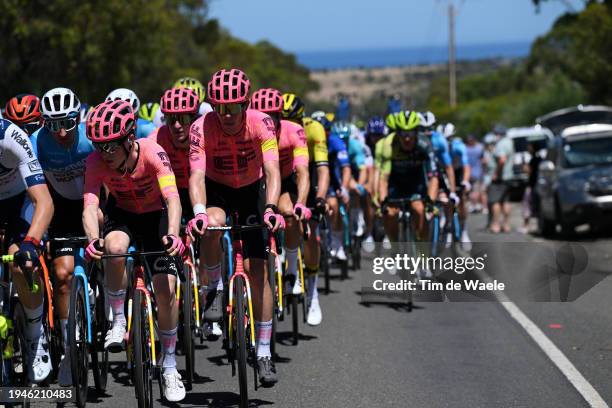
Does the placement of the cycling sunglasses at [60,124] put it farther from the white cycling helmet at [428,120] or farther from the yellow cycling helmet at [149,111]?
the white cycling helmet at [428,120]

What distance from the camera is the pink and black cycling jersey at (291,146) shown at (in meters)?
10.9

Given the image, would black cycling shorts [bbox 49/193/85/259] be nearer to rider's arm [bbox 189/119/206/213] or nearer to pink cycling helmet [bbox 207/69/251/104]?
rider's arm [bbox 189/119/206/213]

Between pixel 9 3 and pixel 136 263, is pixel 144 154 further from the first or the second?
pixel 9 3

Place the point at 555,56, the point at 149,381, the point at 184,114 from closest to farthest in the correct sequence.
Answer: the point at 149,381 < the point at 184,114 < the point at 555,56

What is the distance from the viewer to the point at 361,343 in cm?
1115

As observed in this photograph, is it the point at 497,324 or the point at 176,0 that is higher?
the point at 176,0

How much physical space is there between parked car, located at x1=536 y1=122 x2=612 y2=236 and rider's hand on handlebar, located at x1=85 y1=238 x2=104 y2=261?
13.7 metres

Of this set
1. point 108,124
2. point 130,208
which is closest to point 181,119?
point 130,208

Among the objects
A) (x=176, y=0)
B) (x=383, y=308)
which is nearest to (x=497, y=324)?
(x=383, y=308)

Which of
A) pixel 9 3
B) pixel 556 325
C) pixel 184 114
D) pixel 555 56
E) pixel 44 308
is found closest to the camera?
pixel 44 308

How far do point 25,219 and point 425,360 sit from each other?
3.61m

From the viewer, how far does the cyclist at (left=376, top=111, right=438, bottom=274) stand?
13.7m

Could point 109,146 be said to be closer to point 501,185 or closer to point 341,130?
point 341,130

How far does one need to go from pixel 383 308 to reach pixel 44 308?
5.71 meters
